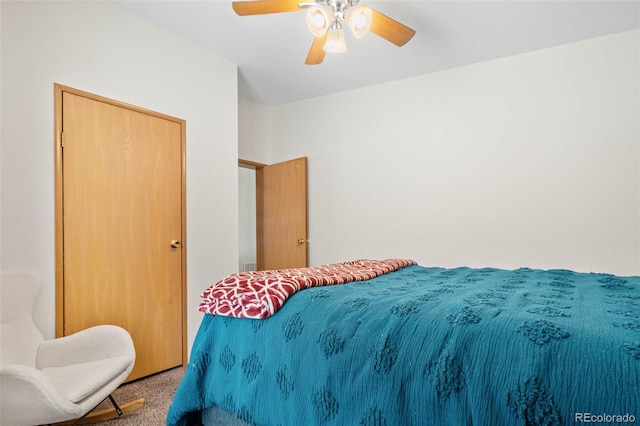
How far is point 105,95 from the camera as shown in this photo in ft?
8.39

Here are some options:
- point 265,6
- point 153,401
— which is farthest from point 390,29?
point 153,401

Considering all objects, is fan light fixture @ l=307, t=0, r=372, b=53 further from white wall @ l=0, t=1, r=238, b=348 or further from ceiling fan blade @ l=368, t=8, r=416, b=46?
white wall @ l=0, t=1, r=238, b=348

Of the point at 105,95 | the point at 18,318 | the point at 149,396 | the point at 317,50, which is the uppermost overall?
the point at 317,50

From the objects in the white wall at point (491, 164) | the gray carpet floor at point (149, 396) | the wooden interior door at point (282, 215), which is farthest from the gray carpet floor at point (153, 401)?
the white wall at point (491, 164)

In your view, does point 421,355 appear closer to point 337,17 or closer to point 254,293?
point 254,293

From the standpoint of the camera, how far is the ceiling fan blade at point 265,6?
6.94 feet

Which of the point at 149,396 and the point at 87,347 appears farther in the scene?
the point at 149,396

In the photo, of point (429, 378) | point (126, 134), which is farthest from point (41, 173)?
point (429, 378)

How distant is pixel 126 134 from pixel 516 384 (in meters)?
2.72

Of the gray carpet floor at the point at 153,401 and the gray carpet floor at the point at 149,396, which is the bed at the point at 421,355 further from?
the gray carpet floor at the point at 149,396

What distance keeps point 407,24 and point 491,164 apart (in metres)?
1.48

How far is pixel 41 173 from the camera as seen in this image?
219cm

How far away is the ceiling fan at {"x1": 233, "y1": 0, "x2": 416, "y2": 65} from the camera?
6.98 ft

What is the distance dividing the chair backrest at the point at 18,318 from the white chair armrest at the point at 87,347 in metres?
0.07
